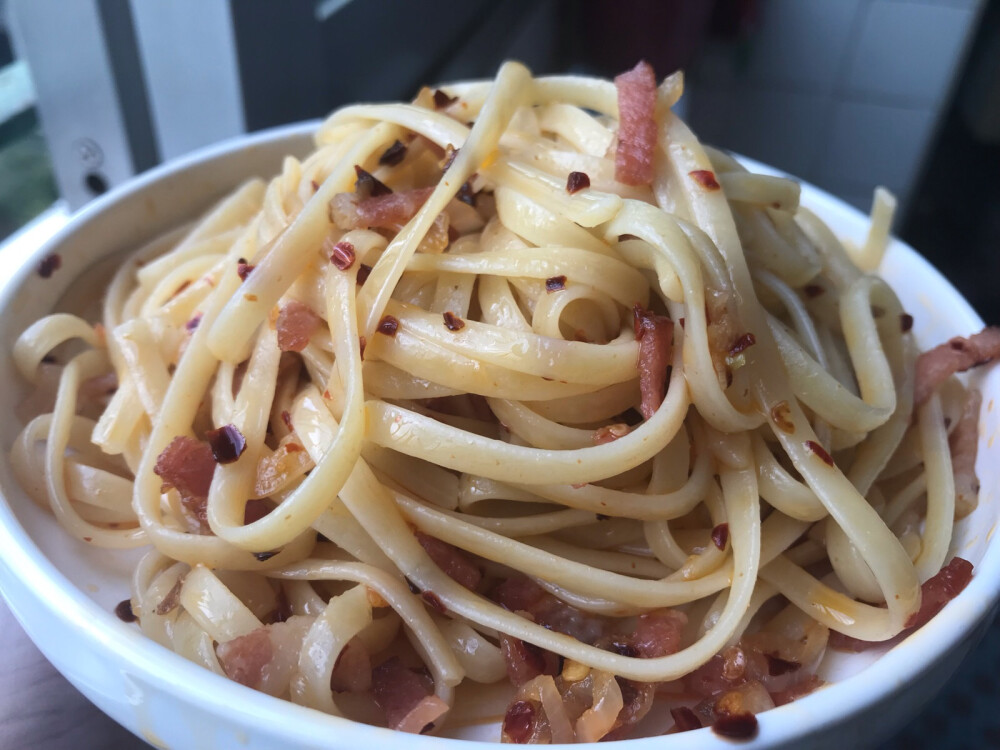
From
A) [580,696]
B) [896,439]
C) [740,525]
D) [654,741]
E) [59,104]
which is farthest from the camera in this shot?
[59,104]

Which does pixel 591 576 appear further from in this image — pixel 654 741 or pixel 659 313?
pixel 659 313

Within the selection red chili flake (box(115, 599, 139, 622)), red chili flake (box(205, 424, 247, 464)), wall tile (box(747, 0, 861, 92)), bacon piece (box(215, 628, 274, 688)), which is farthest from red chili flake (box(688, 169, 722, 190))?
wall tile (box(747, 0, 861, 92))

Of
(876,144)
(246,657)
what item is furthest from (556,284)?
(876,144)

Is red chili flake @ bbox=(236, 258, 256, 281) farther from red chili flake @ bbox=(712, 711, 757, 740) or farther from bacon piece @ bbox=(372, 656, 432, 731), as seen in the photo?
red chili flake @ bbox=(712, 711, 757, 740)

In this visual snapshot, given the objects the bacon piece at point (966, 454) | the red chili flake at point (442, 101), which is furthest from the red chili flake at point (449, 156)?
the bacon piece at point (966, 454)

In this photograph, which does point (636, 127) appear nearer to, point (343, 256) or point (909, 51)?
point (343, 256)

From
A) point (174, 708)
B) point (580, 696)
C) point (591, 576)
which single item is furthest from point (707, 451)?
point (174, 708)
